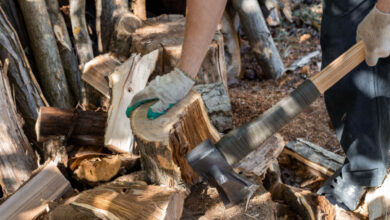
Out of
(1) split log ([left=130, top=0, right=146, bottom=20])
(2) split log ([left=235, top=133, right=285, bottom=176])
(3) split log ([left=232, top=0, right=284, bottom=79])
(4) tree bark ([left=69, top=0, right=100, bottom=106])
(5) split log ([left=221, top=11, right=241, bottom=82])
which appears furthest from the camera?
(5) split log ([left=221, top=11, right=241, bottom=82])

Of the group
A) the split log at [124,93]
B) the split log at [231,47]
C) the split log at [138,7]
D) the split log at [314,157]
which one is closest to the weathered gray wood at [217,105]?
the split log at [124,93]

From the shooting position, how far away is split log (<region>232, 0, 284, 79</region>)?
3893 millimetres

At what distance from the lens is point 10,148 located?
207 cm

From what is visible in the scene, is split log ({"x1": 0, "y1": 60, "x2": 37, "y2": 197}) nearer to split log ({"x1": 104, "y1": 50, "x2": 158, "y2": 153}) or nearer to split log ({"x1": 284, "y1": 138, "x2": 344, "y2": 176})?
split log ({"x1": 104, "y1": 50, "x2": 158, "y2": 153})

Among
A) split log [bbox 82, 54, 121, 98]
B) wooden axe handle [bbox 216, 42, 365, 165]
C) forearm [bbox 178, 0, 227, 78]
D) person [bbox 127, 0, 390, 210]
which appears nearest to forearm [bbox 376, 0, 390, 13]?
person [bbox 127, 0, 390, 210]

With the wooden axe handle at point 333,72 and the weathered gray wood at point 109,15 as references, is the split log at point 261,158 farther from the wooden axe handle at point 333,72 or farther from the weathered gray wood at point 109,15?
the weathered gray wood at point 109,15

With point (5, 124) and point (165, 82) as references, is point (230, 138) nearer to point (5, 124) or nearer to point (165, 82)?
point (165, 82)

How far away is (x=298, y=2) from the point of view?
5637 millimetres

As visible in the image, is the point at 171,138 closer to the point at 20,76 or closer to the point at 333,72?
the point at 333,72

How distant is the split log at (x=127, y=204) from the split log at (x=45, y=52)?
5.10ft

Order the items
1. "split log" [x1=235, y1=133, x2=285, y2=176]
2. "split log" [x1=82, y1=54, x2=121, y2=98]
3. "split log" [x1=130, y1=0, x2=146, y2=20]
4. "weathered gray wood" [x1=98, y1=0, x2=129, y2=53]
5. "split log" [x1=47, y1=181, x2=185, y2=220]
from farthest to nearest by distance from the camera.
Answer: "split log" [x1=130, y1=0, x2=146, y2=20] < "weathered gray wood" [x1=98, y1=0, x2=129, y2=53] < "split log" [x1=82, y1=54, x2=121, y2=98] < "split log" [x1=235, y1=133, x2=285, y2=176] < "split log" [x1=47, y1=181, x2=185, y2=220]

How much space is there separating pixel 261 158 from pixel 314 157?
0.88 m

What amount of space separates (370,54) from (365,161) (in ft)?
2.40

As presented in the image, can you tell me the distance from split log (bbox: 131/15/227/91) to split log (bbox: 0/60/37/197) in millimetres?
1002
